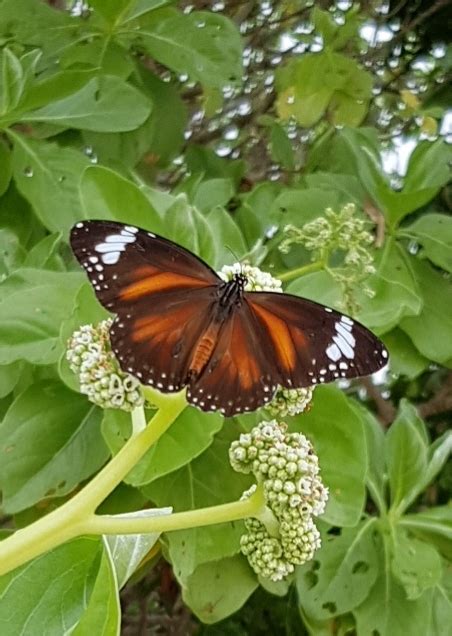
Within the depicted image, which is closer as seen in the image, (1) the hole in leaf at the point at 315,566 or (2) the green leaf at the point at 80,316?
(2) the green leaf at the point at 80,316

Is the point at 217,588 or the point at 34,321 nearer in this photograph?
the point at 34,321

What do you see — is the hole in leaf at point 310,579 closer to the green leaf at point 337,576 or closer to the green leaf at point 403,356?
the green leaf at point 337,576

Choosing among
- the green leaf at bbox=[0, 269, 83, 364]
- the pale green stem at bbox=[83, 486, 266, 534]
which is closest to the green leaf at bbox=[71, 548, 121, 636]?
the pale green stem at bbox=[83, 486, 266, 534]

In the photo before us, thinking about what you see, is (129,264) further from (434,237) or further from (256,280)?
(434,237)

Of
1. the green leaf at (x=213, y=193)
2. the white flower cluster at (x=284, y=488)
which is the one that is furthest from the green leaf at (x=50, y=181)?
the white flower cluster at (x=284, y=488)

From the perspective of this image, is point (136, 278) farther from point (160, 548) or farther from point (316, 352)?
point (160, 548)

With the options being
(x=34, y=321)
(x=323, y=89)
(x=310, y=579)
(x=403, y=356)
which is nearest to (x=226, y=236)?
(x=34, y=321)

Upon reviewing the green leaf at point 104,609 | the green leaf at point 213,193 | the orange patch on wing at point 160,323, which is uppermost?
the orange patch on wing at point 160,323

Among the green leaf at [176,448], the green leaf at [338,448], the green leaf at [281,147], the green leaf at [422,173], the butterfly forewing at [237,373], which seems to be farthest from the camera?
the green leaf at [281,147]
